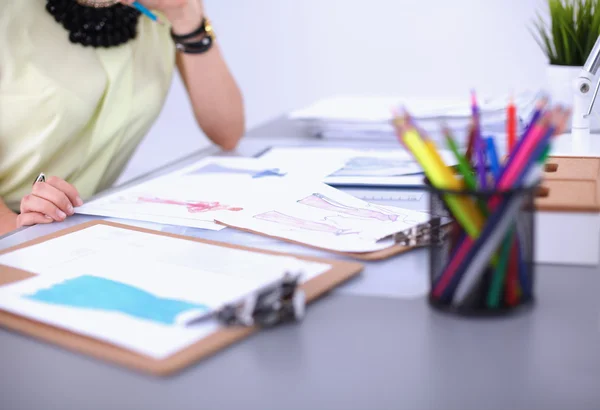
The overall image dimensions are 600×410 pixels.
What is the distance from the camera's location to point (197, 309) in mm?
604

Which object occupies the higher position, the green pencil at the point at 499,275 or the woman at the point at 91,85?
the woman at the point at 91,85

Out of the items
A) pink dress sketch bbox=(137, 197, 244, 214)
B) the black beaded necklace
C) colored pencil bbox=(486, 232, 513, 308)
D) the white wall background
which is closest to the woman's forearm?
the black beaded necklace

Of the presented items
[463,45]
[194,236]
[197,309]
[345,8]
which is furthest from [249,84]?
[197,309]

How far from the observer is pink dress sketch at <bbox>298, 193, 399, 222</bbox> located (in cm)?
88

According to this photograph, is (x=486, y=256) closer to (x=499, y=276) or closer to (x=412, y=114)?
(x=499, y=276)

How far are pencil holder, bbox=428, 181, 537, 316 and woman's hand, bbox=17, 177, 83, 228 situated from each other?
19.5 inches

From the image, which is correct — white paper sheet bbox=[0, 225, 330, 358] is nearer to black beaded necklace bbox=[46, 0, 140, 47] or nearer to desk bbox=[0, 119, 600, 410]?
desk bbox=[0, 119, 600, 410]

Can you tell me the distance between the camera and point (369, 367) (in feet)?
1.79

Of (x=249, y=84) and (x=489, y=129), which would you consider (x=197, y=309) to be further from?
(x=249, y=84)

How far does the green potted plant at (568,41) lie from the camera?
1240mm

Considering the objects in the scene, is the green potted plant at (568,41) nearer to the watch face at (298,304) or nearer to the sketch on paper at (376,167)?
the sketch on paper at (376,167)

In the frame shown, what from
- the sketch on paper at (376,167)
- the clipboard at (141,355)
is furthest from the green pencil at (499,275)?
the sketch on paper at (376,167)

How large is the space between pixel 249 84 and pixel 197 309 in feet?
8.18

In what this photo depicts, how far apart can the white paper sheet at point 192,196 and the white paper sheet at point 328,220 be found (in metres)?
0.04
